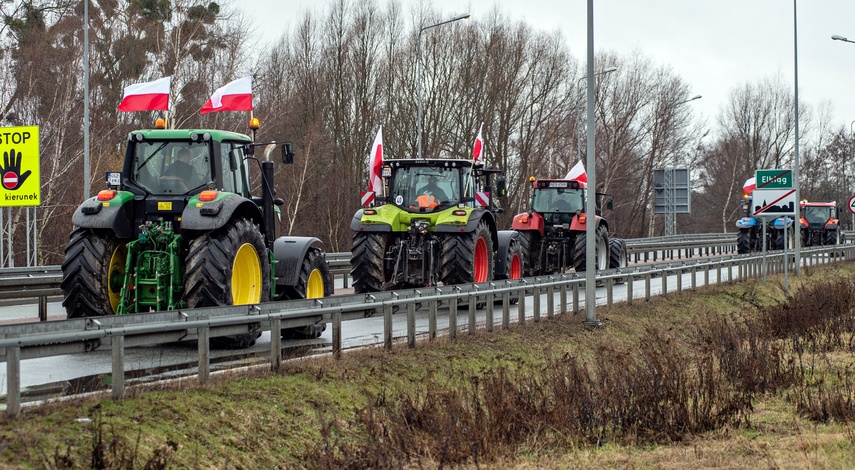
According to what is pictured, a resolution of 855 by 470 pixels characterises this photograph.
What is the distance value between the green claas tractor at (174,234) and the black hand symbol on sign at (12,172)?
25.1 feet

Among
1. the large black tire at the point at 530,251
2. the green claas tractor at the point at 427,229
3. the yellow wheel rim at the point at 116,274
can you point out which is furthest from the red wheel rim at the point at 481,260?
the yellow wheel rim at the point at 116,274

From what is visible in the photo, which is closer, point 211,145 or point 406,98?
point 211,145

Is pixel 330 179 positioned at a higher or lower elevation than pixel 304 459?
higher

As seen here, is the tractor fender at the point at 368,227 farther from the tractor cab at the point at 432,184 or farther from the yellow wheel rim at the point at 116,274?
the yellow wheel rim at the point at 116,274

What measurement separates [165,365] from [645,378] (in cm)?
497

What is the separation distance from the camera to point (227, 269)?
12773mm

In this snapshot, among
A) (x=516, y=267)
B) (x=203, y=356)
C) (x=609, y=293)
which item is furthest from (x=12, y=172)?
(x=203, y=356)

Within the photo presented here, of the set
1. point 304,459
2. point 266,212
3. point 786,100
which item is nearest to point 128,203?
point 266,212

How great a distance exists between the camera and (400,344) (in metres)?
13.2

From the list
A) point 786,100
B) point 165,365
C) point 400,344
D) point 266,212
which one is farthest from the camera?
point 786,100

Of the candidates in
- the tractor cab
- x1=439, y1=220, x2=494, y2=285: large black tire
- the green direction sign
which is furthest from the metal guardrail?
the green direction sign

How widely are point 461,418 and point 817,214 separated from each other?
44.6 meters

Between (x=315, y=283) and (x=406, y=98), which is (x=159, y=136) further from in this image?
(x=406, y=98)

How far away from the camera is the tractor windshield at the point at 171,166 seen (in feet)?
44.9
